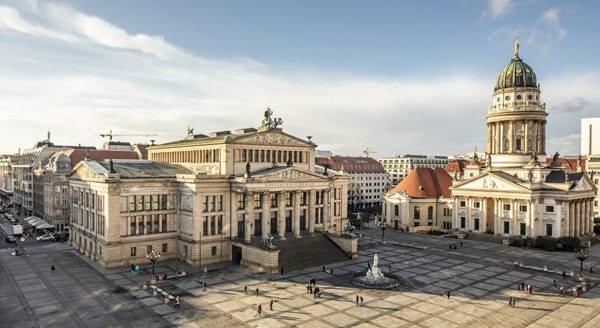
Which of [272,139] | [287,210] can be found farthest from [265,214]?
[272,139]

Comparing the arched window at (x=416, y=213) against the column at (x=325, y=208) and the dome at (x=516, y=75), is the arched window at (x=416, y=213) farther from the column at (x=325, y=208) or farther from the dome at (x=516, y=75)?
the column at (x=325, y=208)

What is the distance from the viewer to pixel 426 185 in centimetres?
11988

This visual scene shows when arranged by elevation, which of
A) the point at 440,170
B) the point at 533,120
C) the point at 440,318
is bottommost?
the point at 440,318

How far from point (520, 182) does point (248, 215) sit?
198 ft

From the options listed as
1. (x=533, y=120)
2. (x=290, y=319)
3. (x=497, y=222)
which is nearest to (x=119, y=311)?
(x=290, y=319)

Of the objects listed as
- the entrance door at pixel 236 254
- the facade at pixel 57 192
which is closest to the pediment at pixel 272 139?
the entrance door at pixel 236 254

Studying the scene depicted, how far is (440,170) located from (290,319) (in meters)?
90.4

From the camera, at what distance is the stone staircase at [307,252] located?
71.4 meters

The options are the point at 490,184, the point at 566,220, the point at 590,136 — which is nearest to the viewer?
the point at 566,220

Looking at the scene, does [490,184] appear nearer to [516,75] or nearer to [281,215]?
[516,75]

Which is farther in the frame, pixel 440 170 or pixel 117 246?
pixel 440 170

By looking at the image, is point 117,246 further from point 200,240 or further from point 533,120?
point 533,120

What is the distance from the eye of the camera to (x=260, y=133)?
82.1m

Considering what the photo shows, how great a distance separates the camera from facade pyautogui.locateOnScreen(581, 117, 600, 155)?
168m
